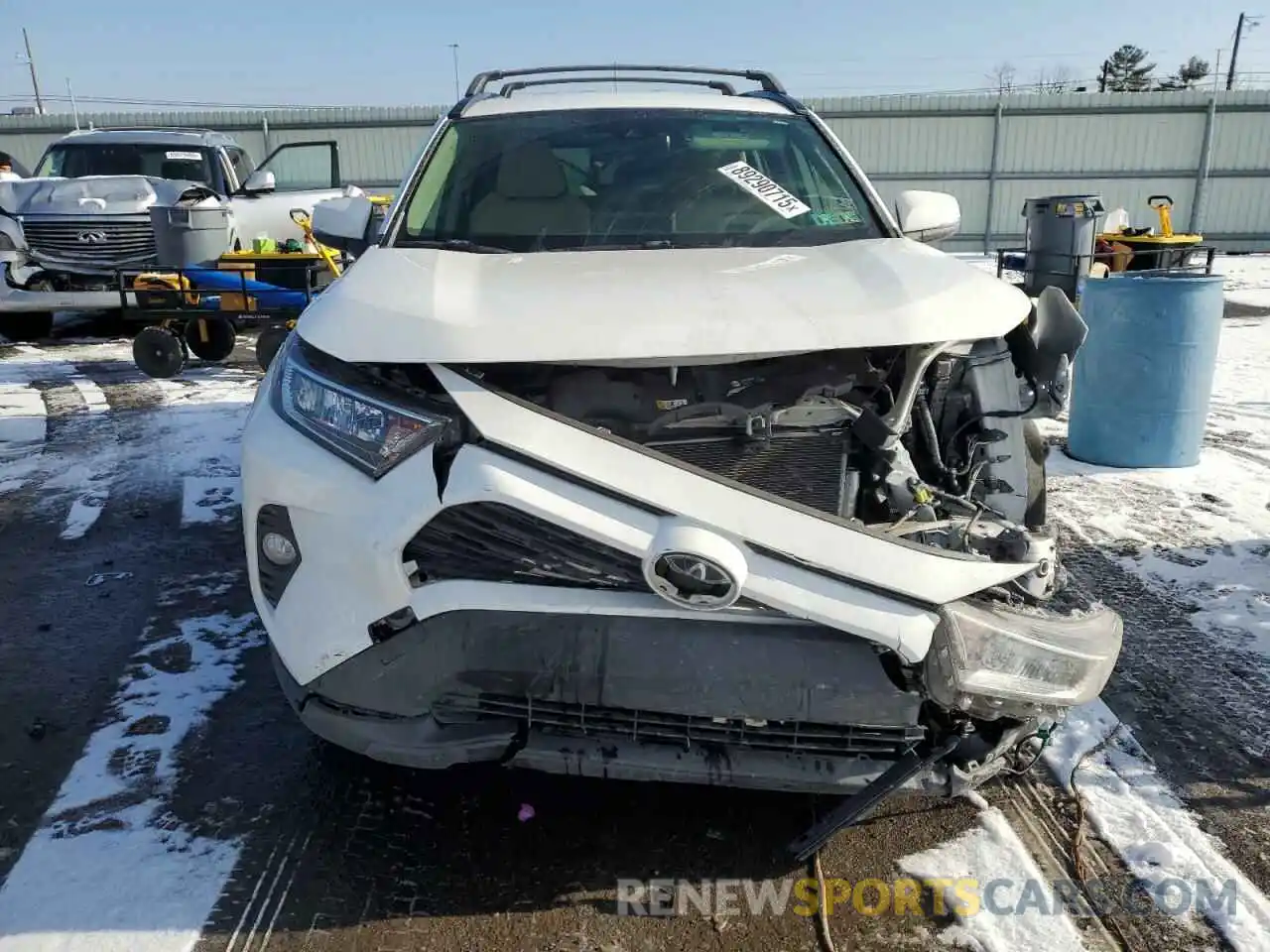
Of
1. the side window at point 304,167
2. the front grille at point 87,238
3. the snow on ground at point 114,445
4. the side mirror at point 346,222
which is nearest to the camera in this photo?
the side mirror at point 346,222

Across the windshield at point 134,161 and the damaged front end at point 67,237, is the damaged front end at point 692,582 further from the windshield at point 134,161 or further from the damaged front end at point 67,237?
the windshield at point 134,161

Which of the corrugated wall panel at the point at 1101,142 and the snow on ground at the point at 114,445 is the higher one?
the corrugated wall panel at the point at 1101,142

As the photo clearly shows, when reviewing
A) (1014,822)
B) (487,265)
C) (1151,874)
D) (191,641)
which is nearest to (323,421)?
(487,265)

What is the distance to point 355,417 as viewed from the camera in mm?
2189

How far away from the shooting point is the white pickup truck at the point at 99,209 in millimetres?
9141

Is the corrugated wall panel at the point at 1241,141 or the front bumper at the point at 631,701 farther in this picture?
the corrugated wall panel at the point at 1241,141

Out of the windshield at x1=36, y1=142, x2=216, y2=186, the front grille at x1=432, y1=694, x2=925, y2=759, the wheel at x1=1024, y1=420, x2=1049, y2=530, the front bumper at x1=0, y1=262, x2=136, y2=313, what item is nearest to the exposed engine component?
the front grille at x1=432, y1=694, x2=925, y2=759

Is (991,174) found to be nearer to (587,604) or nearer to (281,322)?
(281,322)

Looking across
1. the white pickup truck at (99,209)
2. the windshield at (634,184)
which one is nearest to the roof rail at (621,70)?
the windshield at (634,184)

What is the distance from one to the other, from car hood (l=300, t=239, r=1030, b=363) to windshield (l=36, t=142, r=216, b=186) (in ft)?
29.9

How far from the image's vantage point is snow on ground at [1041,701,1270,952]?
7.41 feet

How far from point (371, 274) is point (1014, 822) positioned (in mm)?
2282

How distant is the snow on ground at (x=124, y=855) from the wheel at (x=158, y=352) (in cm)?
487

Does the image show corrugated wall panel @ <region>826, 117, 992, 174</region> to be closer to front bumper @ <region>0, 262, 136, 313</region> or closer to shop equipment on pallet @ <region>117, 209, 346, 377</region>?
shop equipment on pallet @ <region>117, 209, 346, 377</region>
